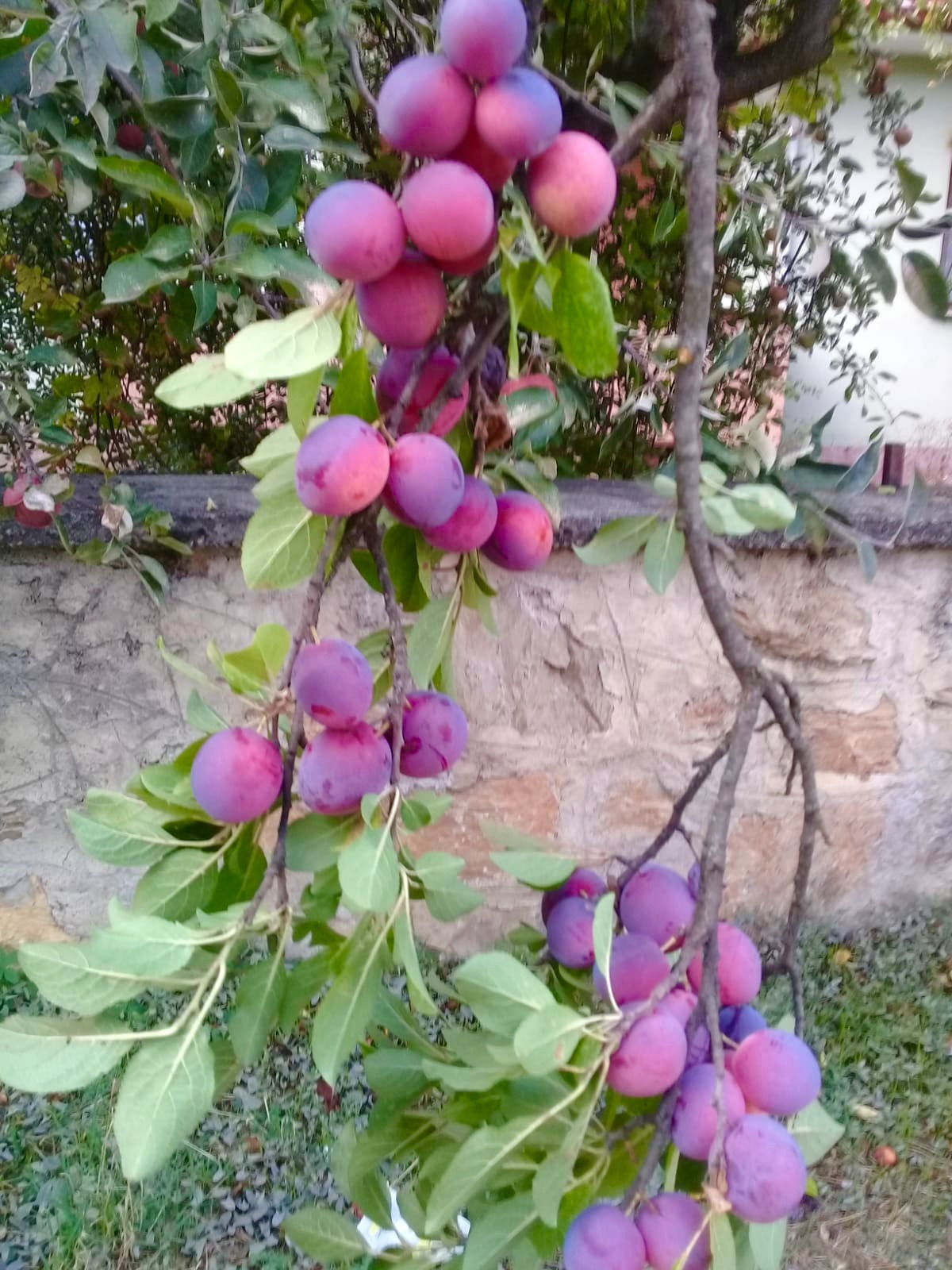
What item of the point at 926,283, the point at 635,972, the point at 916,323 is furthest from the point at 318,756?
the point at 916,323

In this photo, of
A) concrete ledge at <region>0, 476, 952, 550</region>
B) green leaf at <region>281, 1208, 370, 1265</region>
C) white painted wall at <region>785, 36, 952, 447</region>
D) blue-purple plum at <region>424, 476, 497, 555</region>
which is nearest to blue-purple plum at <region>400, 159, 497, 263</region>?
blue-purple plum at <region>424, 476, 497, 555</region>

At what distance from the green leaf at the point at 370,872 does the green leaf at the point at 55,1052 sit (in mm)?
129

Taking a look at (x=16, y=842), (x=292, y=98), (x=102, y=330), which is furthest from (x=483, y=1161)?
(x=102, y=330)

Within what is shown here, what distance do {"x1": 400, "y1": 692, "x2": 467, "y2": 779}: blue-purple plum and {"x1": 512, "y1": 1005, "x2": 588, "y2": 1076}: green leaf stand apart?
17cm

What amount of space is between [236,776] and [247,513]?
35.4 inches

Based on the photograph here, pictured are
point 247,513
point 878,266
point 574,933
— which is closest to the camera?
point 574,933

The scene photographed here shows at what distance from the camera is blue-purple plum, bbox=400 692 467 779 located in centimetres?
54

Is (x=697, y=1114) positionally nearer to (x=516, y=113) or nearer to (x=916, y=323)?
(x=516, y=113)

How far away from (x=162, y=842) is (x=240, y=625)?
36.6 inches

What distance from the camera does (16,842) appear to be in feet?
4.91

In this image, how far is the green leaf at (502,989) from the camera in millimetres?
450

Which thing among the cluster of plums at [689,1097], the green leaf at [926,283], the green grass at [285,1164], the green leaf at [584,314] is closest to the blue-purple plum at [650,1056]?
the cluster of plums at [689,1097]

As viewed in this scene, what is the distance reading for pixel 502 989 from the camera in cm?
45

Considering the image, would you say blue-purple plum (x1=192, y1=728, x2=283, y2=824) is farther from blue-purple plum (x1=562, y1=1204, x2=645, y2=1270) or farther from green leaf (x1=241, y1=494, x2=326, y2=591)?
blue-purple plum (x1=562, y1=1204, x2=645, y2=1270)
